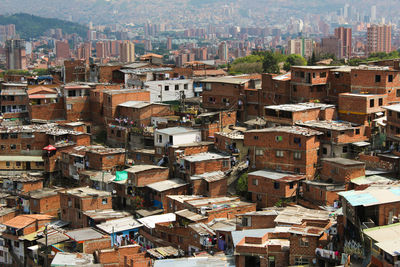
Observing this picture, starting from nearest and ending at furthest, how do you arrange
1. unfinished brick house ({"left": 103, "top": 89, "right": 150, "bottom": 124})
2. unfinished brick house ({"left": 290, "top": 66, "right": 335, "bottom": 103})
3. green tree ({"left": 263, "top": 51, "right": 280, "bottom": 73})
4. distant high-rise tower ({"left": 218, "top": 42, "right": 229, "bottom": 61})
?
1. unfinished brick house ({"left": 290, "top": 66, "right": 335, "bottom": 103})
2. unfinished brick house ({"left": 103, "top": 89, "right": 150, "bottom": 124})
3. green tree ({"left": 263, "top": 51, "right": 280, "bottom": 73})
4. distant high-rise tower ({"left": 218, "top": 42, "right": 229, "bottom": 61})

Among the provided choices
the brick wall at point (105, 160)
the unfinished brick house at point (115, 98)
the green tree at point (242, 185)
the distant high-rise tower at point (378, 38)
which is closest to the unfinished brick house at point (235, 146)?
the green tree at point (242, 185)

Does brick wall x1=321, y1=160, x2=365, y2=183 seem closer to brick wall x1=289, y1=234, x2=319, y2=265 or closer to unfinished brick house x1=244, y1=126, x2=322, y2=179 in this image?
unfinished brick house x1=244, y1=126, x2=322, y2=179

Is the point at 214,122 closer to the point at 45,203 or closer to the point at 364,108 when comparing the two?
the point at 364,108

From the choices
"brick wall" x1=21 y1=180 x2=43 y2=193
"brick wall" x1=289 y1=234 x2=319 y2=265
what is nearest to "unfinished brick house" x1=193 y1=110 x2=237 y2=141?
"brick wall" x1=21 y1=180 x2=43 y2=193

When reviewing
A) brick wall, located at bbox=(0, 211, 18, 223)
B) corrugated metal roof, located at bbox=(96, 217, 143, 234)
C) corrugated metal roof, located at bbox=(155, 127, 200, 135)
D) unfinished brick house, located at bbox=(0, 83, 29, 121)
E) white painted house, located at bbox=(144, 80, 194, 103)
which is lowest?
brick wall, located at bbox=(0, 211, 18, 223)

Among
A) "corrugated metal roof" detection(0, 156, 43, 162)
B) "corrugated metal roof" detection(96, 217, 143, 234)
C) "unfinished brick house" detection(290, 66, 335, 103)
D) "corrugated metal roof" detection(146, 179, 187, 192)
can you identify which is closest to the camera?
"corrugated metal roof" detection(96, 217, 143, 234)

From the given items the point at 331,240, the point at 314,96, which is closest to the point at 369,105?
the point at 314,96
